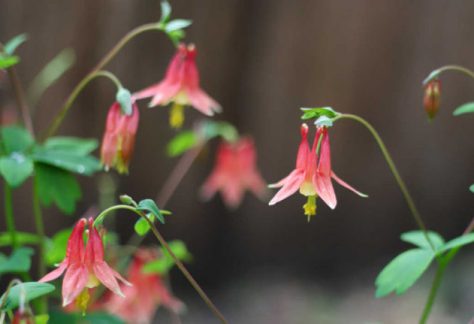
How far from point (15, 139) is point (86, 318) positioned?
40 centimetres

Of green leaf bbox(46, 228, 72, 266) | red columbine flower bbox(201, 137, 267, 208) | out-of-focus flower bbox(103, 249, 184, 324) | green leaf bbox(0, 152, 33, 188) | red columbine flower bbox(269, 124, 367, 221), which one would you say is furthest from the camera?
red columbine flower bbox(201, 137, 267, 208)

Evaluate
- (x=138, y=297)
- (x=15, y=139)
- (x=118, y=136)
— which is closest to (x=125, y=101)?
(x=118, y=136)

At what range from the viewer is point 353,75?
3.23m

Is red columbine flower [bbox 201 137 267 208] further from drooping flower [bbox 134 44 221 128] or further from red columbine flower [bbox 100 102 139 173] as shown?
red columbine flower [bbox 100 102 139 173]

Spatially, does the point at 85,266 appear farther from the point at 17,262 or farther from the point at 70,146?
the point at 70,146

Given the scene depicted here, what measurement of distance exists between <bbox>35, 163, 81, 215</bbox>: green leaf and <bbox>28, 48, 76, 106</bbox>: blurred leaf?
1419mm

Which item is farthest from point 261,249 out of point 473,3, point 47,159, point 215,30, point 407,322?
point 47,159

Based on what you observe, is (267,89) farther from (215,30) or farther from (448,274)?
(448,274)

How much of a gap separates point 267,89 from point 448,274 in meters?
1.17

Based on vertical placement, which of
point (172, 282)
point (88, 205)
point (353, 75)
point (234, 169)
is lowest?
point (172, 282)

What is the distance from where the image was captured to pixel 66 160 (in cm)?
153

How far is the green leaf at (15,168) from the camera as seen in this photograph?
1394 mm

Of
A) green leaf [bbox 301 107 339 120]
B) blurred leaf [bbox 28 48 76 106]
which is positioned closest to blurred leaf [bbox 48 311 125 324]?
green leaf [bbox 301 107 339 120]

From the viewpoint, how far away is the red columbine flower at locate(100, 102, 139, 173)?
147 cm
